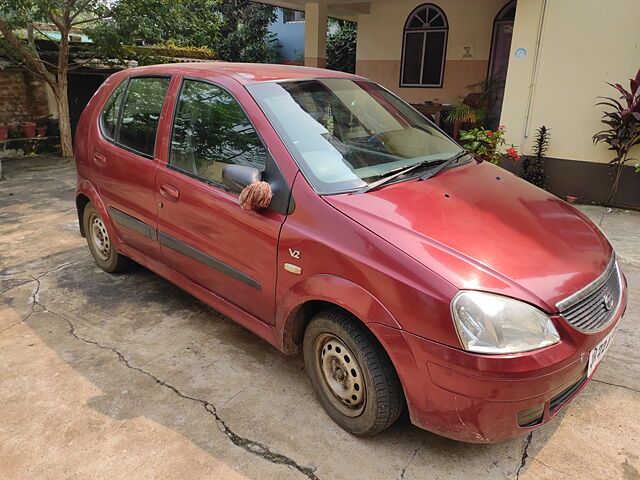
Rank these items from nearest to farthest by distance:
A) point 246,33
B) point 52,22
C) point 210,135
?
1. point 210,135
2. point 52,22
3. point 246,33

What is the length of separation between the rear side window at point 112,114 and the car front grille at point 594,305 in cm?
325

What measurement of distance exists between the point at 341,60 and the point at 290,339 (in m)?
15.6

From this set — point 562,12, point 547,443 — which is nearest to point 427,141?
point 547,443

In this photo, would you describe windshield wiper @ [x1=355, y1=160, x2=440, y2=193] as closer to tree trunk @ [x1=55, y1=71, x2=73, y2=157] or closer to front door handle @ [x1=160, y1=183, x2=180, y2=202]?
front door handle @ [x1=160, y1=183, x2=180, y2=202]

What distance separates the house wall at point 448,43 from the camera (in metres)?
10.1

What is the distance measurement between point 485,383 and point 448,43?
33.3 feet

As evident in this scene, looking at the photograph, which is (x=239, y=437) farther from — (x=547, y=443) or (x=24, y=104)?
(x=24, y=104)

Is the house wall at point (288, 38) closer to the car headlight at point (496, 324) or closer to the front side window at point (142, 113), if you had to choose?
the front side window at point (142, 113)

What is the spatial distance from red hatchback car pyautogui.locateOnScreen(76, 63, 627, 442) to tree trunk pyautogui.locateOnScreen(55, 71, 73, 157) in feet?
23.5

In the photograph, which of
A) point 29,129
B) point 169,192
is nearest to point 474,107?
point 169,192

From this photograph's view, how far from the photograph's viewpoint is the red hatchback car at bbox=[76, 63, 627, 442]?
1883 millimetres

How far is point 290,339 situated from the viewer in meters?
2.54

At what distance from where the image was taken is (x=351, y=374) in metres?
2.29

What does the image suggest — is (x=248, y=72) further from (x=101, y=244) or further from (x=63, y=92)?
(x=63, y=92)
